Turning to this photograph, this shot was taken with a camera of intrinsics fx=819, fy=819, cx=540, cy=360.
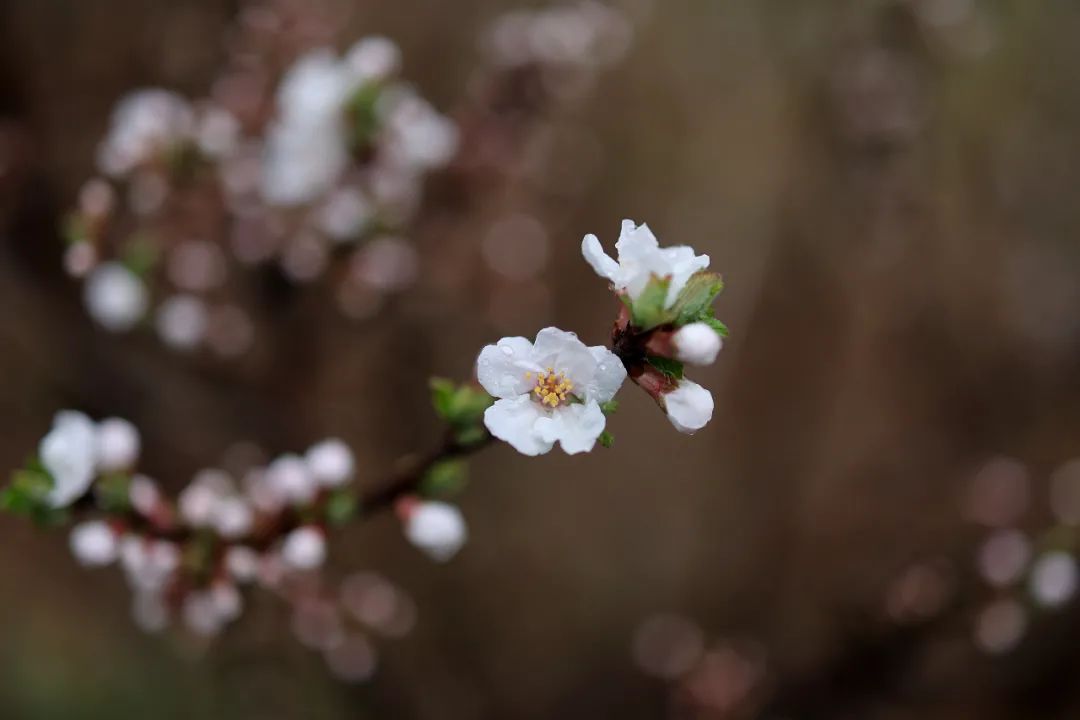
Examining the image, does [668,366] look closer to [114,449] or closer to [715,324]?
[715,324]

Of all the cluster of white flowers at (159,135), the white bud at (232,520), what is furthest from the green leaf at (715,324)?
the cluster of white flowers at (159,135)

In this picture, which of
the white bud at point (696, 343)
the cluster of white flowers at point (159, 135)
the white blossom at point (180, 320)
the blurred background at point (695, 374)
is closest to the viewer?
the white bud at point (696, 343)

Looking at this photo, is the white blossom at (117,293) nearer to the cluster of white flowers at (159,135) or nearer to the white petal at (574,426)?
the cluster of white flowers at (159,135)

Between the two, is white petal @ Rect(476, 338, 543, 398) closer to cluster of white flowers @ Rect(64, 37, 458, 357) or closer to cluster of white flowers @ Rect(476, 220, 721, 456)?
cluster of white flowers @ Rect(476, 220, 721, 456)

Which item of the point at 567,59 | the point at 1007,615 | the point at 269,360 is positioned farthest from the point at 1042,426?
the point at 269,360

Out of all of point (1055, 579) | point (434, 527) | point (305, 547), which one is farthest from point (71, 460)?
point (1055, 579)

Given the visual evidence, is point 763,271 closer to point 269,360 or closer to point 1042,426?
point 1042,426
